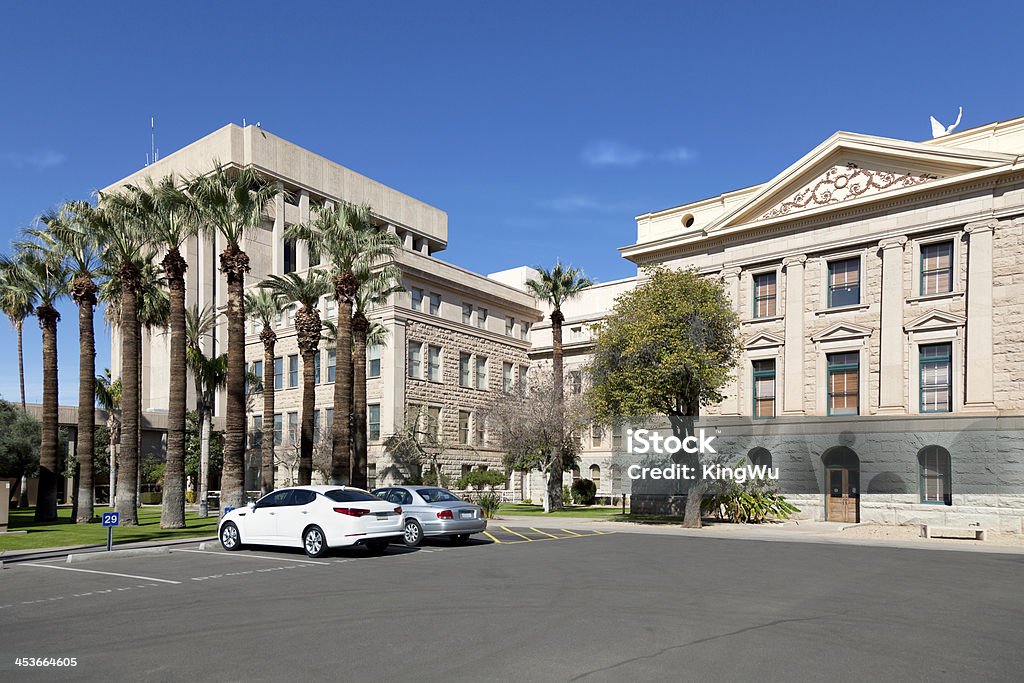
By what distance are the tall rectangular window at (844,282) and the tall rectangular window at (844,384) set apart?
2271mm

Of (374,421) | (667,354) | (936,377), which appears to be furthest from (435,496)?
(374,421)

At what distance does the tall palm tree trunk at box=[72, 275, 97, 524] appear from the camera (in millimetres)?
29703

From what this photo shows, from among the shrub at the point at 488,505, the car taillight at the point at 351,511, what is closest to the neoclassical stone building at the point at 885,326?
the shrub at the point at 488,505

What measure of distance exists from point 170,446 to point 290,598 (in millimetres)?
16650

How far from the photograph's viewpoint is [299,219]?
74.1 meters

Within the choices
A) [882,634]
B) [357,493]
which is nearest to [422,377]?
[357,493]

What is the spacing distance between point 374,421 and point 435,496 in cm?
2904

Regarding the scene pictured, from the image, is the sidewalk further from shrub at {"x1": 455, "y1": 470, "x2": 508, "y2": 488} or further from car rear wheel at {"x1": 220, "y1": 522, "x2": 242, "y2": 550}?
shrub at {"x1": 455, "y1": 470, "x2": 508, "y2": 488}

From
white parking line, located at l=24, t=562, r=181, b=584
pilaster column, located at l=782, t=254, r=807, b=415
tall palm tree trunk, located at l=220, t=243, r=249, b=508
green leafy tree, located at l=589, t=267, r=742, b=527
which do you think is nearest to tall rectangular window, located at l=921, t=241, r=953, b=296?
pilaster column, located at l=782, t=254, r=807, b=415

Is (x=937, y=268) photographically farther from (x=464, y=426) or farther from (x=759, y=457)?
(x=464, y=426)

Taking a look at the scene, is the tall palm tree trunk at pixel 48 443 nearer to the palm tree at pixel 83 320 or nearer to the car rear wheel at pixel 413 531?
the palm tree at pixel 83 320

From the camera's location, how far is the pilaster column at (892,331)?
109ft

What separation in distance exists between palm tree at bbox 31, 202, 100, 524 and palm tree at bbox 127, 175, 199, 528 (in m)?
3.10

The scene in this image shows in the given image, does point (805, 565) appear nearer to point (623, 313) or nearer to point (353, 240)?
point (623, 313)
